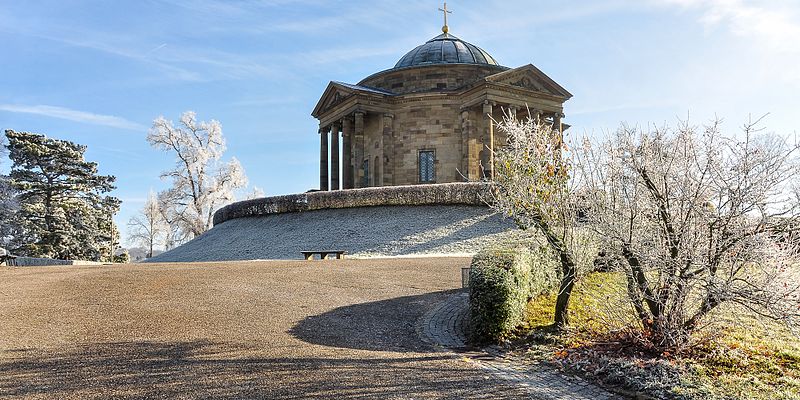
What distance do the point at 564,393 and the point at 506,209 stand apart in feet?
11.3

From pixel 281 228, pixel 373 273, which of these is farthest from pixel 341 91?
pixel 373 273

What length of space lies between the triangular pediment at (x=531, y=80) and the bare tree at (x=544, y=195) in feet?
78.0

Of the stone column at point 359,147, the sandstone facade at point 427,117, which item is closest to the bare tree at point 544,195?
the sandstone facade at point 427,117

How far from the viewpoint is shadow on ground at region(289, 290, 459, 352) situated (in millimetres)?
7832

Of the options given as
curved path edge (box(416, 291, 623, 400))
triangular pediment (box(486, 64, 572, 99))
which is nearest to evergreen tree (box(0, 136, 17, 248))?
triangular pediment (box(486, 64, 572, 99))

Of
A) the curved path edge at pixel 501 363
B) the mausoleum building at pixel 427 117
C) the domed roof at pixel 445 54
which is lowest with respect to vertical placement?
the curved path edge at pixel 501 363

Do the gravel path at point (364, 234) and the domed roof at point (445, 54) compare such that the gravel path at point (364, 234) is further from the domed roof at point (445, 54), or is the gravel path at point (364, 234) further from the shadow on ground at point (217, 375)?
the domed roof at point (445, 54)

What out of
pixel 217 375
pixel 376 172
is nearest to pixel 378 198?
pixel 376 172

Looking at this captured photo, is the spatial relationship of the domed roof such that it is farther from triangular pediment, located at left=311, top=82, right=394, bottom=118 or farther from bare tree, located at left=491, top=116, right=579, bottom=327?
bare tree, located at left=491, top=116, right=579, bottom=327

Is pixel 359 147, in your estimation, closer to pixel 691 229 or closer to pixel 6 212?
pixel 6 212

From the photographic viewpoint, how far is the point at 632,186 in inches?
290

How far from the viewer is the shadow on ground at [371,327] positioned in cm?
783

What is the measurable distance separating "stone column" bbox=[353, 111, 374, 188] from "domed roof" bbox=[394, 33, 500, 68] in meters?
6.47

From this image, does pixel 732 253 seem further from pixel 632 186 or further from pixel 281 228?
pixel 281 228
